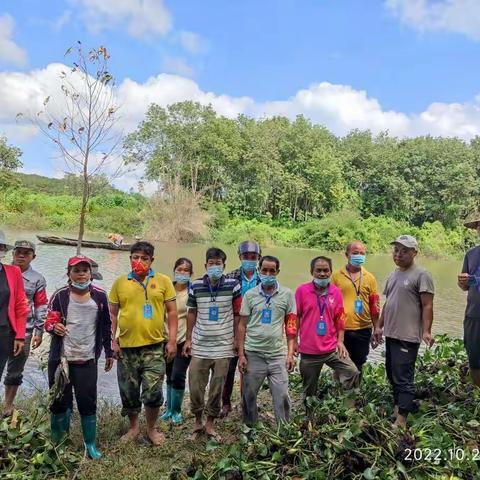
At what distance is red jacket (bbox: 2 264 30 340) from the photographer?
155 inches

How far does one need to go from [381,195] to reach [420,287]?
155ft

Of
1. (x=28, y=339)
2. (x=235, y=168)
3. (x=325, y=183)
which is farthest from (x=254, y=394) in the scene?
(x=325, y=183)

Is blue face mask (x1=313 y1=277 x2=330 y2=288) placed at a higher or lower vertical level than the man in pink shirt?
higher

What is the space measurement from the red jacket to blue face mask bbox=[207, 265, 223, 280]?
1524 mm

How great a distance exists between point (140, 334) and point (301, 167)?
42683mm

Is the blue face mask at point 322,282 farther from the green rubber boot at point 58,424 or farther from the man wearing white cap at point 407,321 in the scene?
the green rubber boot at point 58,424

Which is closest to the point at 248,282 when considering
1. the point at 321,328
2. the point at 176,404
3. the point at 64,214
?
the point at 321,328

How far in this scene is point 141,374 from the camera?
13.7 ft

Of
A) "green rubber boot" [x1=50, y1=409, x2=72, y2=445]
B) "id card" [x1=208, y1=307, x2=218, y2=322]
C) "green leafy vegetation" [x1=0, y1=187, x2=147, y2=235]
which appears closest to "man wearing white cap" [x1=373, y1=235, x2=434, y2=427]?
"id card" [x1=208, y1=307, x2=218, y2=322]

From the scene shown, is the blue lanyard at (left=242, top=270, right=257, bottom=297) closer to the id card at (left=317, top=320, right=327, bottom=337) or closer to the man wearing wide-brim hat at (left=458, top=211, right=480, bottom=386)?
the id card at (left=317, top=320, right=327, bottom=337)

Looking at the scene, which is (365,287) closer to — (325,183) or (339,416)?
(339,416)

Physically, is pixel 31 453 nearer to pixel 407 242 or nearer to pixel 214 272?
pixel 214 272

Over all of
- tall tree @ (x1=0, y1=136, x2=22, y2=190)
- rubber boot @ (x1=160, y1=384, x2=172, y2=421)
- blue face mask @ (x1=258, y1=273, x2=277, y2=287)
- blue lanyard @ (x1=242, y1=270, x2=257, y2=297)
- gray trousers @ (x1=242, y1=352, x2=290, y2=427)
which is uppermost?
tall tree @ (x1=0, y1=136, x2=22, y2=190)

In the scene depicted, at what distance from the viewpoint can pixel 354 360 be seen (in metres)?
4.88
